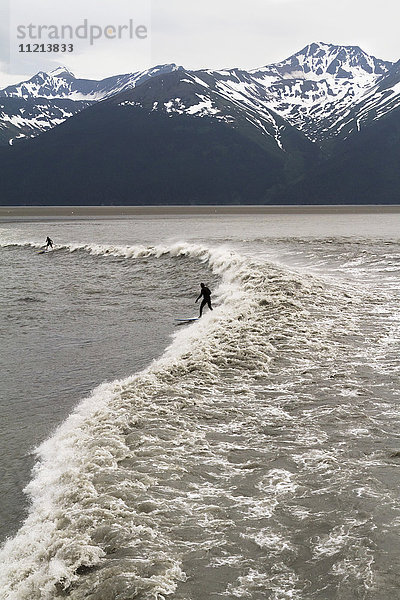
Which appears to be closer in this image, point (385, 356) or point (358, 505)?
point (358, 505)

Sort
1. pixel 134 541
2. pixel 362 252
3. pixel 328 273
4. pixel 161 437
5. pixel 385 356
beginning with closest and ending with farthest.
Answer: pixel 134 541 → pixel 161 437 → pixel 385 356 → pixel 328 273 → pixel 362 252

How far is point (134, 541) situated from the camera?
26.5ft

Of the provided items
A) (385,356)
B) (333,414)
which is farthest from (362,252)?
(333,414)

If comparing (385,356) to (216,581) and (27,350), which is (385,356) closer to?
(216,581)

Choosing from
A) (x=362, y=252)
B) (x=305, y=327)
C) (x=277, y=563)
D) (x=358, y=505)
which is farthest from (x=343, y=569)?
(x=362, y=252)

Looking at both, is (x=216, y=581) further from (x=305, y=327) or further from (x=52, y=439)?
(x=305, y=327)

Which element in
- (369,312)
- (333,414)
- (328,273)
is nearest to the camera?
(333,414)

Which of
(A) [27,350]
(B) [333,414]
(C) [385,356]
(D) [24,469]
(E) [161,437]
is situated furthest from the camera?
(A) [27,350]

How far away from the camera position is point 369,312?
78.7 feet

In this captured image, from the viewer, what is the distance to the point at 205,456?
10.8 meters

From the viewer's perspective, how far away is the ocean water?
24.3 ft

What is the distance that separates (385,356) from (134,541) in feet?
38.2

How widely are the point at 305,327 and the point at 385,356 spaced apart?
459cm

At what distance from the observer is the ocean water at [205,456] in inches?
292
